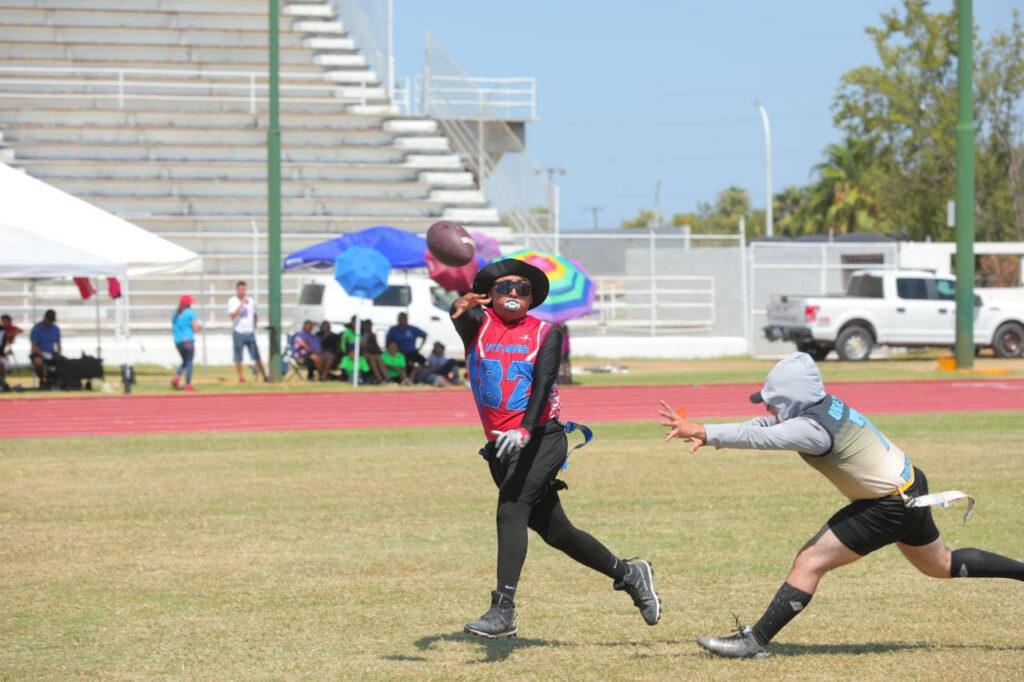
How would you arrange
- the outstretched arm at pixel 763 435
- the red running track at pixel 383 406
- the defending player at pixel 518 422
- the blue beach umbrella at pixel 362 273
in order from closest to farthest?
the outstretched arm at pixel 763 435 < the defending player at pixel 518 422 < the red running track at pixel 383 406 < the blue beach umbrella at pixel 362 273

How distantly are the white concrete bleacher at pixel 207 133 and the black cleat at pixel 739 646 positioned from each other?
1106 inches

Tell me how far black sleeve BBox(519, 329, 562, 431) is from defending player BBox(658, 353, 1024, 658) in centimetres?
69

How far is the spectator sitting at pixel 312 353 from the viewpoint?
2791 centimetres

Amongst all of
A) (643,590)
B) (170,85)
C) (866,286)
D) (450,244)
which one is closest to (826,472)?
(643,590)

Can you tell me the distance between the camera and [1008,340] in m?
35.2

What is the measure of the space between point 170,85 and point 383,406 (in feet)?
63.4

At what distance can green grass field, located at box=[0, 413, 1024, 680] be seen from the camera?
7.22m

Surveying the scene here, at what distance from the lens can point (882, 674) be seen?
6836mm

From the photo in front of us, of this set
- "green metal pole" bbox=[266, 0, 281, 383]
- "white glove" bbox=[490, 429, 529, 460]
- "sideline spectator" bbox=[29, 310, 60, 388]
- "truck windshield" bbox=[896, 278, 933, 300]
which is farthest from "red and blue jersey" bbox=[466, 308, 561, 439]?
"truck windshield" bbox=[896, 278, 933, 300]

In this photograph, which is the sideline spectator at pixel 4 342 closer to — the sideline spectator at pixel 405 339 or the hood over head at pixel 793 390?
the sideline spectator at pixel 405 339

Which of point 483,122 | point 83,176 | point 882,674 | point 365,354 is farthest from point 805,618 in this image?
point 483,122

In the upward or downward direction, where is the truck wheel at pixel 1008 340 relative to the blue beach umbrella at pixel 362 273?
downward

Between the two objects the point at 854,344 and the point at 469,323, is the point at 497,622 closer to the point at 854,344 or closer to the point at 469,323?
the point at 469,323

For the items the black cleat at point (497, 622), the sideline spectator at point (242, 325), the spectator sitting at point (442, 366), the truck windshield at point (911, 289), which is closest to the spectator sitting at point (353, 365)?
the spectator sitting at point (442, 366)
